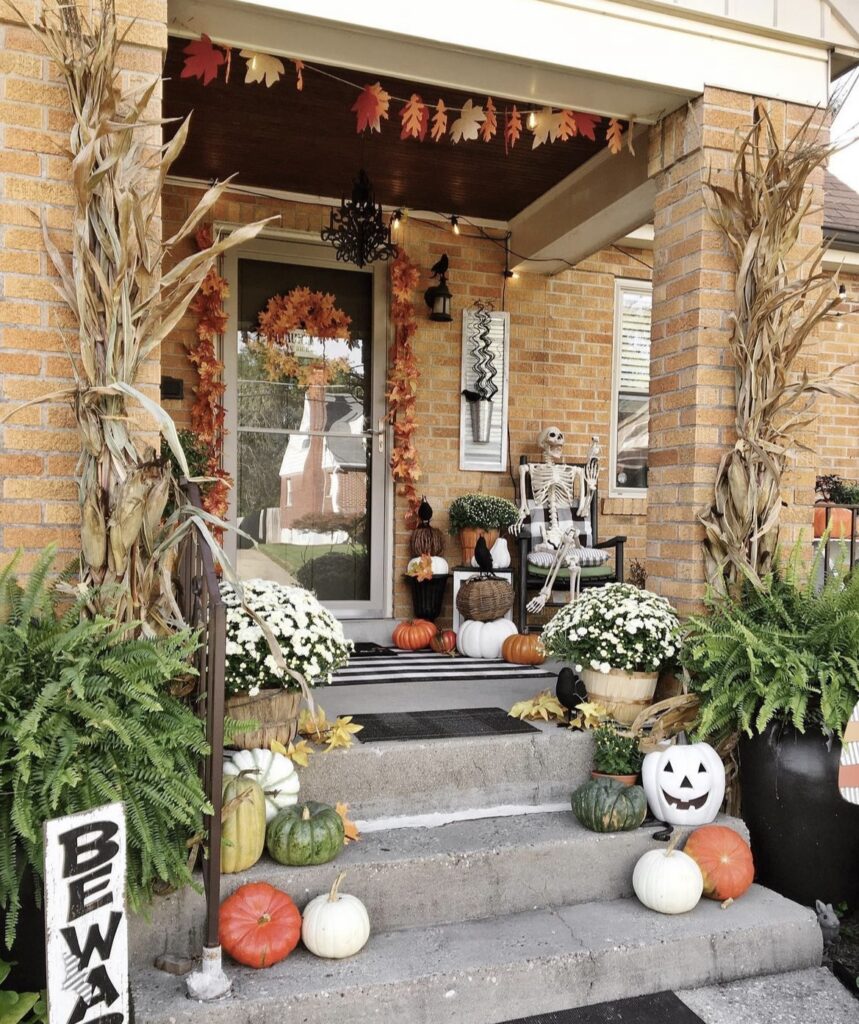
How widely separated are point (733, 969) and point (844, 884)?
0.59 metres

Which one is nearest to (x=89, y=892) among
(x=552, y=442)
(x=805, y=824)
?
(x=805, y=824)

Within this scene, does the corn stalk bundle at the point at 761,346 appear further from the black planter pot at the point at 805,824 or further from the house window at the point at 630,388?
the house window at the point at 630,388

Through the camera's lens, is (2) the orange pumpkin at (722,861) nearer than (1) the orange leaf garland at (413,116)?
Yes

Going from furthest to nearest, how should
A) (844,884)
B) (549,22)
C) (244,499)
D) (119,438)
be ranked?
1. (244,499)
2. (549,22)
3. (844,884)
4. (119,438)

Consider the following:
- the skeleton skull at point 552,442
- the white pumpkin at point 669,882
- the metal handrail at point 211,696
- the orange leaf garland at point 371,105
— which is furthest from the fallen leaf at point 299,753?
the skeleton skull at point 552,442

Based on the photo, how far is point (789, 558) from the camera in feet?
10.9

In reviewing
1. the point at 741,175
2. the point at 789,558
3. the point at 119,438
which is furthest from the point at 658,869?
the point at 741,175

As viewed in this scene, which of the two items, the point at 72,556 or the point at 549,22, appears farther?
the point at 549,22

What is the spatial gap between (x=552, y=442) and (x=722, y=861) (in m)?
3.32

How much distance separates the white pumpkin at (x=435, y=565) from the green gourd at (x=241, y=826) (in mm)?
2883

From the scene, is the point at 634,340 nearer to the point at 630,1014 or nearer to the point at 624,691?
the point at 624,691

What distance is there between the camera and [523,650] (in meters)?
4.48

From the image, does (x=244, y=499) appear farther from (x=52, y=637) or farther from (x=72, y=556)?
(x=52, y=637)

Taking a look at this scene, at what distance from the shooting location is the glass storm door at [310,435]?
5258 mm
